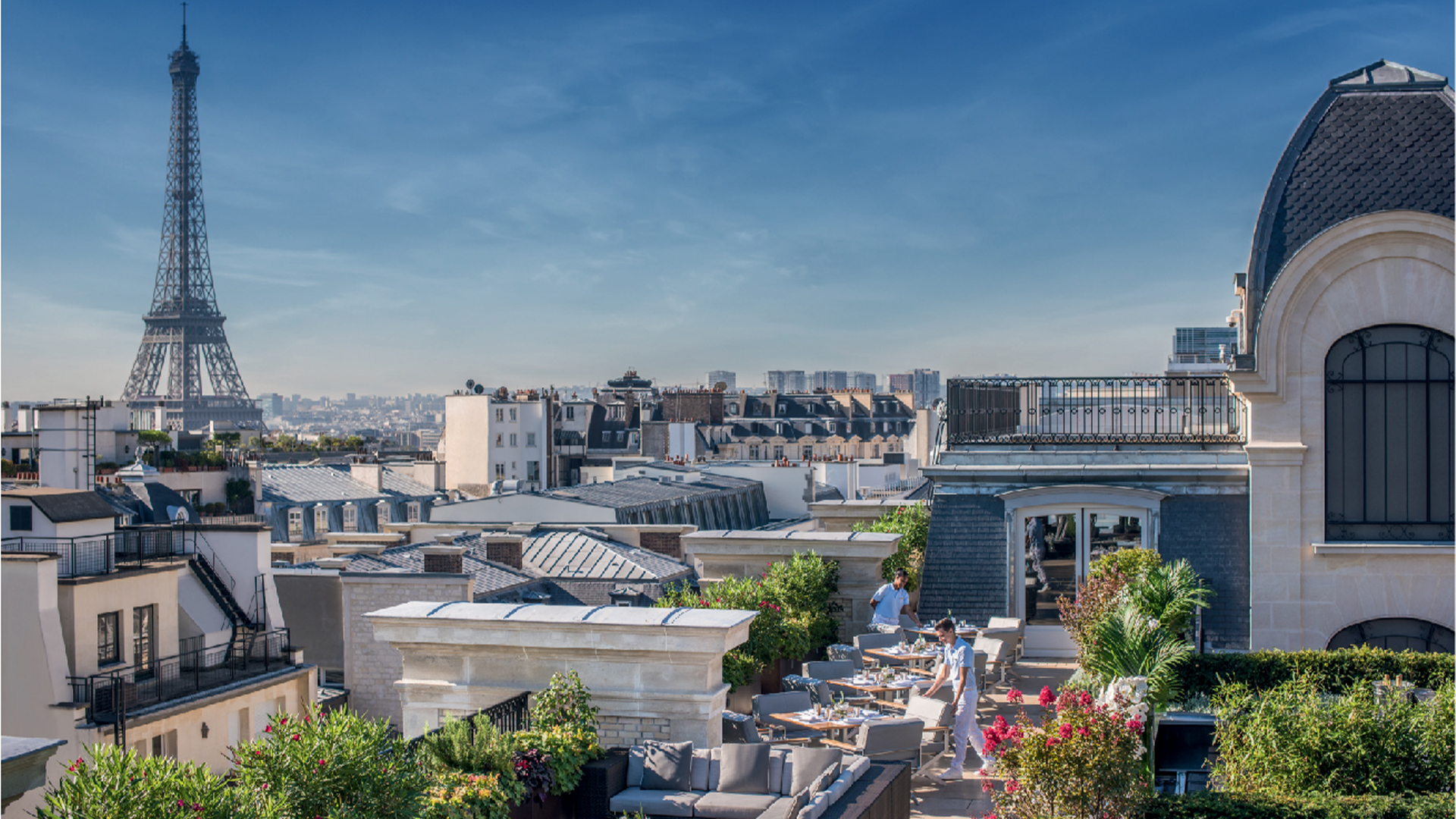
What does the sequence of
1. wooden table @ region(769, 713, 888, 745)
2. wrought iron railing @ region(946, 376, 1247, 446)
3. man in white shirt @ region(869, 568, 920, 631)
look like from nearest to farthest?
1. wooden table @ region(769, 713, 888, 745)
2. man in white shirt @ region(869, 568, 920, 631)
3. wrought iron railing @ region(946, 376, 1247, 446)

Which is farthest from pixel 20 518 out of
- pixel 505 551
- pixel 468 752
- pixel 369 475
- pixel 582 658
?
pixel 369 475

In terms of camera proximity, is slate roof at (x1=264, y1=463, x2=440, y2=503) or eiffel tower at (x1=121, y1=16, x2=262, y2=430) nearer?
slate roof at (x1=264, y1=463, x2=440, y2=503)

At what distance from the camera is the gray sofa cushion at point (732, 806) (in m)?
7.05

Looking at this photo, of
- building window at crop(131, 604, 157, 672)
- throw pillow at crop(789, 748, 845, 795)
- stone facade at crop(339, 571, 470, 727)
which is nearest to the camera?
throw pillow at crop(789, 748, 845, 795)

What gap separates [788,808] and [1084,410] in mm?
12237

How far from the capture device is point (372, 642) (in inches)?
912

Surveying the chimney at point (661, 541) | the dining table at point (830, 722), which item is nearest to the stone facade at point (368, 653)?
the chimney at point (661, 541)

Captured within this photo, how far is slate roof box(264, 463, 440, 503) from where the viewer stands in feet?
194

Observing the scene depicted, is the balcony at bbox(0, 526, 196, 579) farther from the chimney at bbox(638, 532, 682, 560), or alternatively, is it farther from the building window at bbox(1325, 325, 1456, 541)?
the building window at bbox(1325, 325, 1456, 541)

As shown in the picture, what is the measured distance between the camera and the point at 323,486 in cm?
6169

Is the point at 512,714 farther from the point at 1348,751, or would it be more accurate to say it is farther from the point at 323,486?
the point at 323,486

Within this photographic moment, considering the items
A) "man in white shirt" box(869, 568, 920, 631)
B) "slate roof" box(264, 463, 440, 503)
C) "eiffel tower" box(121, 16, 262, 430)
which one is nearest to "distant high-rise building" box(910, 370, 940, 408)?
"eiffel tower" box(121, 16, 262, 430)

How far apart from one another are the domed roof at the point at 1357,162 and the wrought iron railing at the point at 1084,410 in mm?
2033

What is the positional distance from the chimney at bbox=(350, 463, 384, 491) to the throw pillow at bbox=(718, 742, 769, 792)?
57769 millimetres
